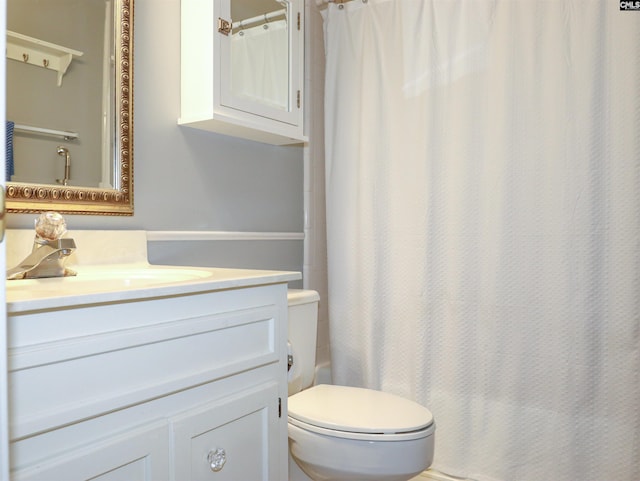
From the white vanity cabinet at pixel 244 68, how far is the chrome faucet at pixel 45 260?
1.93ft

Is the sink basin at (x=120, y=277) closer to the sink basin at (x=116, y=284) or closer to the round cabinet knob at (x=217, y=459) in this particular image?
the sink basin at (x=116, y=284)

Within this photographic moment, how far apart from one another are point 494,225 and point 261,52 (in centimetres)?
99

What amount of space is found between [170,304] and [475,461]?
1.43 m

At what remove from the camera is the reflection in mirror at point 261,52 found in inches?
62.9

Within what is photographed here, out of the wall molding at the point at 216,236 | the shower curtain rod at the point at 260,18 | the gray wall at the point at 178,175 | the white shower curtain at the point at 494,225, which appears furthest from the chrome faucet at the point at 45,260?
the white shower curtain at the point at 494,225

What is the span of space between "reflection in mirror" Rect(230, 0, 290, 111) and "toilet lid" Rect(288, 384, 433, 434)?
3.16 feet

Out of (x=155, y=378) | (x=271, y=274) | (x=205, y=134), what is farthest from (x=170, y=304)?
(x=205, y=134)

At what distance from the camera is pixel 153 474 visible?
2.73 feet

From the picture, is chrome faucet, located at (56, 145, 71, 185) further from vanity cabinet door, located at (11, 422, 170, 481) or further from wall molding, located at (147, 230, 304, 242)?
vanity cabinet door, located at (11, 422, 170, 481)

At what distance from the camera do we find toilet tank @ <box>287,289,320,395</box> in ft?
5.29

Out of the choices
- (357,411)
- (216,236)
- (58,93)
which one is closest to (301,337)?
(357,411)

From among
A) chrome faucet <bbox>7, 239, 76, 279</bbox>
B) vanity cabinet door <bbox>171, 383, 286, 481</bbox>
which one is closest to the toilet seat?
vanity cabinet door <bbox>171, 383, 286, 481</bbox>

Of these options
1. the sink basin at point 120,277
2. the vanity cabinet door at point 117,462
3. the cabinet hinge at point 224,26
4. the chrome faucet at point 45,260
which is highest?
the cabinet hinge at point 224,26

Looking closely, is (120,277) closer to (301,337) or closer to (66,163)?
(66,163)
